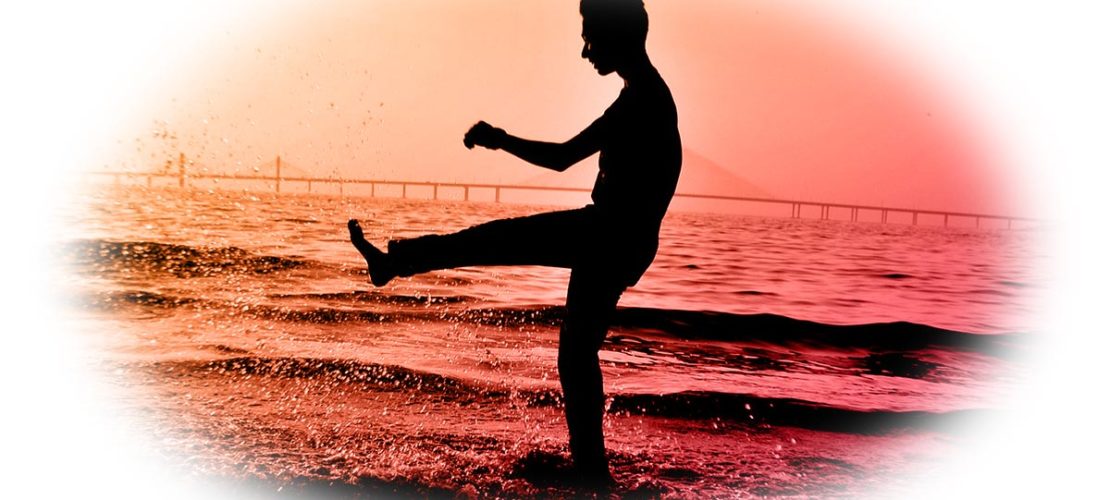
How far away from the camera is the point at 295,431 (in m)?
4.94

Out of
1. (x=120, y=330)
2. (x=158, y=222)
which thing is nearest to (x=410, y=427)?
(x=120, y=330)

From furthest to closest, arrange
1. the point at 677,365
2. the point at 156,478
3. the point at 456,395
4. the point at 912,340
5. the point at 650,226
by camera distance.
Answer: the point at 912,340 → the point at 677,365 → the point at 456,395 → the point at 156,478 → the point at 650,226

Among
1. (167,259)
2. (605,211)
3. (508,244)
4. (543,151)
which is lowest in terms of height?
(167,259)

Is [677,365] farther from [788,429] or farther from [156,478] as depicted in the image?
[156,478]

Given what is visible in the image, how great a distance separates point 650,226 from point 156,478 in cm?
255

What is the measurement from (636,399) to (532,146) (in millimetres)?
2989

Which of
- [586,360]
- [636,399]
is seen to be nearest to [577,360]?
[586,360]

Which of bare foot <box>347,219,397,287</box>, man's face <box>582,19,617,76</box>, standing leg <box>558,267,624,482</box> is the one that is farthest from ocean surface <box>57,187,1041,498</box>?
man's face <box>582,19,617,76</box>

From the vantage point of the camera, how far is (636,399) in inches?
245

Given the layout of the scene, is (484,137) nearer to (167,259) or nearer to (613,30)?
(613,30)

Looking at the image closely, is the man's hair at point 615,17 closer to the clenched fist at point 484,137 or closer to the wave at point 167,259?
the clenched fist at point 484,137

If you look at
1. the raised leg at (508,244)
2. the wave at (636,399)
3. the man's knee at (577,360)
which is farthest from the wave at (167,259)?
the man's knee at (577,360)

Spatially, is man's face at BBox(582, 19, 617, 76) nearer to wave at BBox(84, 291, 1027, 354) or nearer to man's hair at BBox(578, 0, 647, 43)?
man's hair at BBox(578, 0, 647, 43)

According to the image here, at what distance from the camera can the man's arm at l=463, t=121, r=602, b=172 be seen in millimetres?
3650
